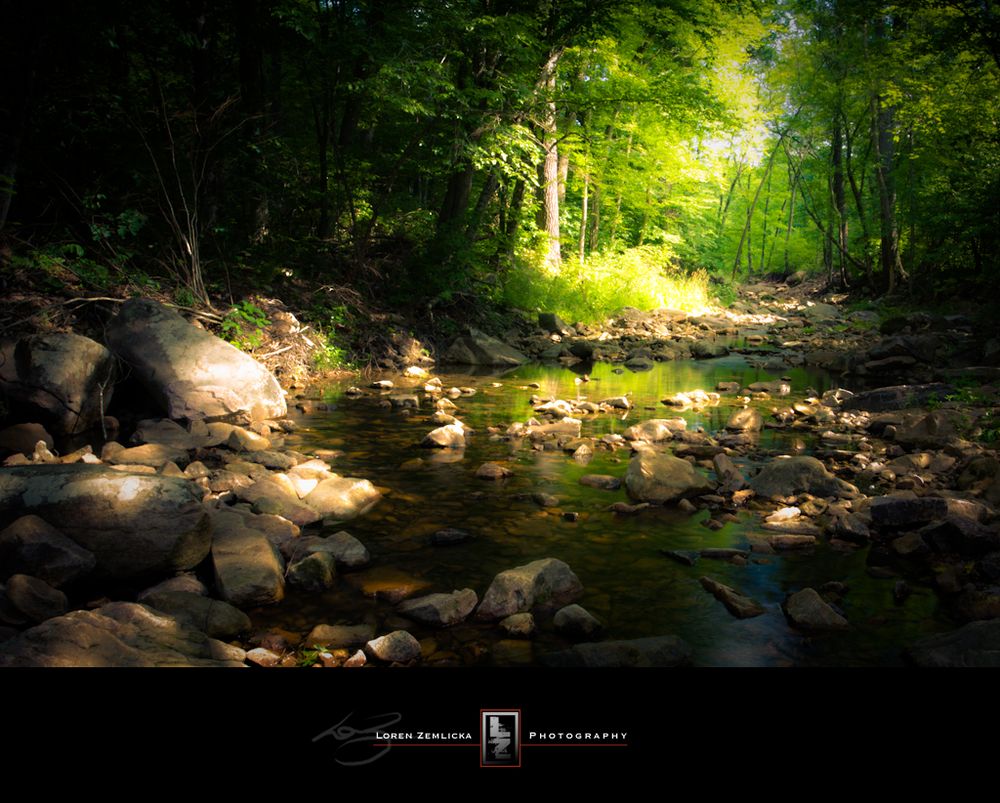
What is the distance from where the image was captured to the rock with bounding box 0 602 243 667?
162cm

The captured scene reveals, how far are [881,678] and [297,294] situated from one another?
32.1ft

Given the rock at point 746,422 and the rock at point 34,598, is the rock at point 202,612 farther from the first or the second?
the rock at point 746,422

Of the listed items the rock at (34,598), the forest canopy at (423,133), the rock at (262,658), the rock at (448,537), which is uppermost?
the forest canopy at (423,133)

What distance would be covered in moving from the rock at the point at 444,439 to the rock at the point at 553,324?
28.7 feet

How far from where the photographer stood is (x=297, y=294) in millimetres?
9867

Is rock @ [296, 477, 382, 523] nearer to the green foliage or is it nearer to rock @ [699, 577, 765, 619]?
rock @ [699, 577, 765, 619]

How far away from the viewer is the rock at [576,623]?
248 cm

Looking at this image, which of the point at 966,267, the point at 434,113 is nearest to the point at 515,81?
the point at 434,113

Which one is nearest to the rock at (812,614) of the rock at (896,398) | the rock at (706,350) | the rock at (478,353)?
→ the rock at (896,398)

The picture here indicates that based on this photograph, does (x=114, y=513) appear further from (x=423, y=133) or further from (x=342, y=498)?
(x=423, y=133)

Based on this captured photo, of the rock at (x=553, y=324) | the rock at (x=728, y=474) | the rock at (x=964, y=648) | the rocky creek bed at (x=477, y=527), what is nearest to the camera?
the rock at (x=964, y=648)

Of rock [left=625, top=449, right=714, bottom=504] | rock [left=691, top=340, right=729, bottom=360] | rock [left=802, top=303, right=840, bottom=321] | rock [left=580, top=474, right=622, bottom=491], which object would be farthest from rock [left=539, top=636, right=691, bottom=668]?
rock [left=802, top=303, right=840, bottom=321]

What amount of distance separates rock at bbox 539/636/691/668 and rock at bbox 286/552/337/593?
1191 millimetres

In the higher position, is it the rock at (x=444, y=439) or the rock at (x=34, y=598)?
the rock at (x=34, y=598)
